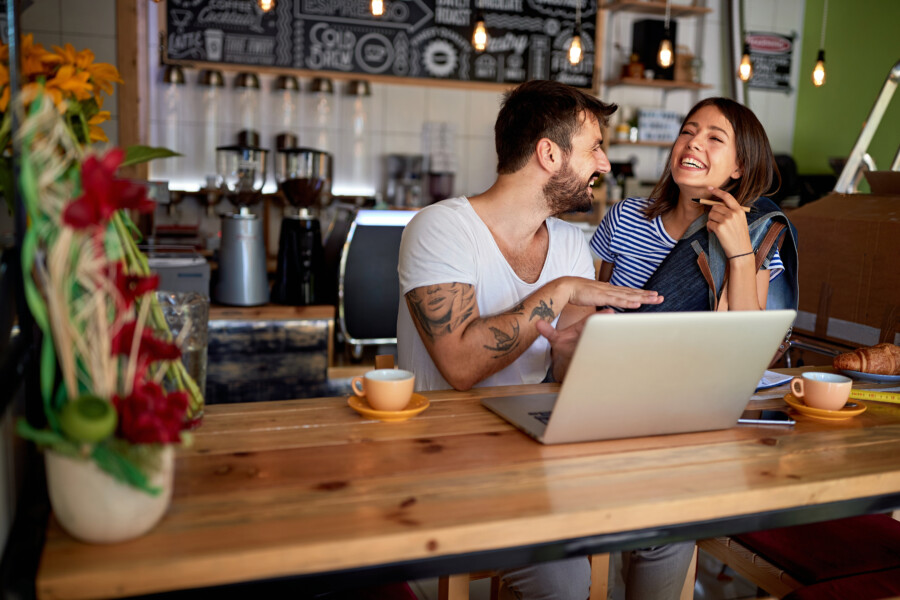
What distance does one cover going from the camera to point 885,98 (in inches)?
95.3

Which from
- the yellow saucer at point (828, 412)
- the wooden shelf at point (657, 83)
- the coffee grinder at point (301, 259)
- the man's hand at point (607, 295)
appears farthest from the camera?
the wooden shelf at point (657, 83)

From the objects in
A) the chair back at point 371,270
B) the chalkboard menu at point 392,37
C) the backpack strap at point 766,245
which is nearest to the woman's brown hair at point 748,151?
the backpack strap at point 766,245

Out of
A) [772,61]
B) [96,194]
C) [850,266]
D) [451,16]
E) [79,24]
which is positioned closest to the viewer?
[96,194]

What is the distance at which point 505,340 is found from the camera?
1470 mm

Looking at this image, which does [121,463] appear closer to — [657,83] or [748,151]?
[748,151]

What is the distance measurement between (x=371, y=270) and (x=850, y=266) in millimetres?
1443

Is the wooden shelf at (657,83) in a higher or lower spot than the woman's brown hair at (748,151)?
higher

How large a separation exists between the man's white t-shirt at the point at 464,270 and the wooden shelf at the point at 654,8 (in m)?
3.41

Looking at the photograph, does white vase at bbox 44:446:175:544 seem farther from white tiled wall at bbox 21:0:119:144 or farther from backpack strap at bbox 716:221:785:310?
white tiled wall at bbox 21:0:119:144

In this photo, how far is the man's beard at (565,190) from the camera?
1.70m

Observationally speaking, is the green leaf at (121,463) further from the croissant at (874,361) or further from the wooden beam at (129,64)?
the wooden beam at (129,64)

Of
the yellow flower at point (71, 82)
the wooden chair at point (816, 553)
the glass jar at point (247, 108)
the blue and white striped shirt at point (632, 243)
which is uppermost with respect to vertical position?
the glass jar at point (247, 108)

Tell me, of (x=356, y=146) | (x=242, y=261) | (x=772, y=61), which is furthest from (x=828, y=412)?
(x=772, y=61)

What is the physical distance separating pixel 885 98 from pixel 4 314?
8.38ft
